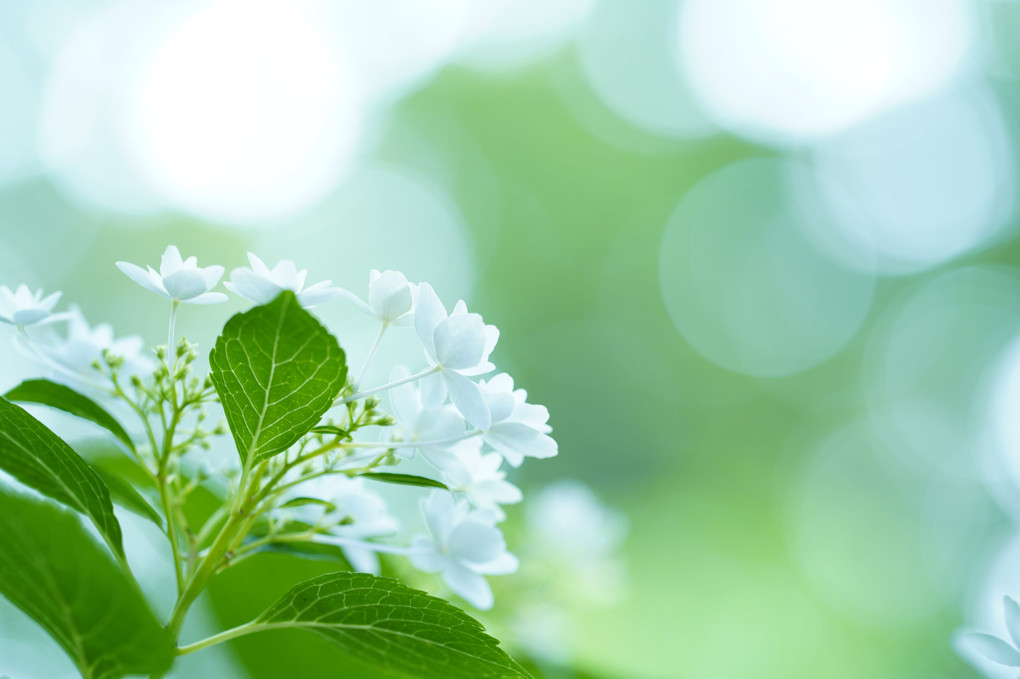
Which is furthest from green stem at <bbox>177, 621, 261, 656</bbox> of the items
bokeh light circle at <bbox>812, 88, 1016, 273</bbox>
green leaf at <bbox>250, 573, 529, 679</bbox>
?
bokeh light circle at <bbox>812, 88, 1016, 273</bbox>

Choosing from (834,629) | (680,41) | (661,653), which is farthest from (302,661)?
(680,41)

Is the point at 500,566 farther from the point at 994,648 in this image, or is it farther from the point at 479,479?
the point at 994,648

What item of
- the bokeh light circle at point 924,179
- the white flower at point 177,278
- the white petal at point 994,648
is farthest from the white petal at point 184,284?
the bokeh light circle at point 924,179

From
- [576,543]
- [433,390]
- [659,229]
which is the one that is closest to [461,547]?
[433,390]

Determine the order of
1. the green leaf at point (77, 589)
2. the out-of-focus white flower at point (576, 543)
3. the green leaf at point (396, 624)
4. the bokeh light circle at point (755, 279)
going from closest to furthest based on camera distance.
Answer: the green leaf at point (77, 589), the green leaf at point (396, 624), the out-of-focus white flower at point (576, 543), the bokeh light circle at point (755, 279)

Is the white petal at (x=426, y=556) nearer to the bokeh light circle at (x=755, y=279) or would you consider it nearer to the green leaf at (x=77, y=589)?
the green leaf at (x=77, y=589)

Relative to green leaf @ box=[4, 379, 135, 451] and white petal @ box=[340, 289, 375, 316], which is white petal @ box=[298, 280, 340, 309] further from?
green leaf @ box=[4, 379, 135, 451]
